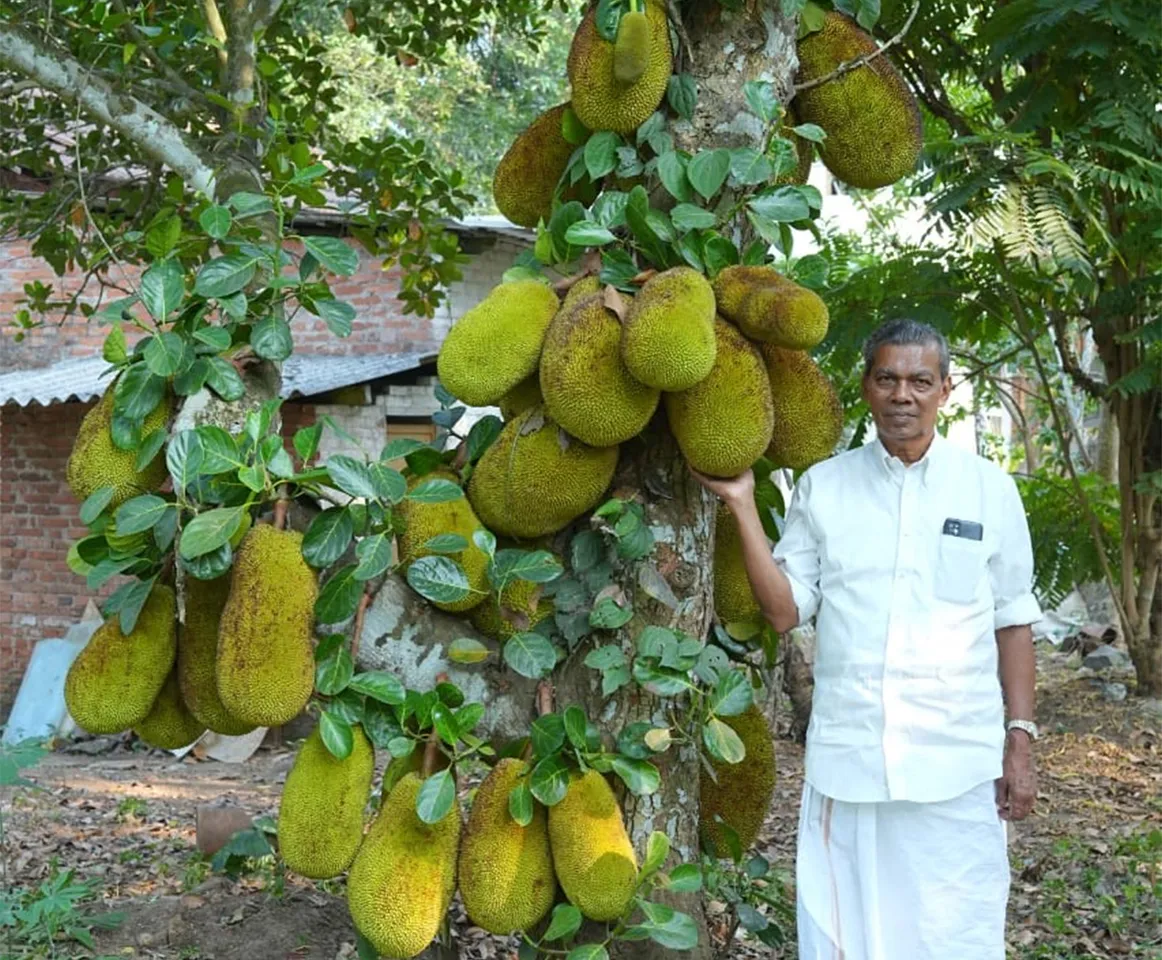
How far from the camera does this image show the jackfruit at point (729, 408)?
6.06 feet

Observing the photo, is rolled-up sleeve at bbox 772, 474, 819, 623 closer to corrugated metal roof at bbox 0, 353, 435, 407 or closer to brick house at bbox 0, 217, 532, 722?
corrugated metal roof at bbox 0, 353, 435, 407

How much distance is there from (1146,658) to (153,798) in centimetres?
387

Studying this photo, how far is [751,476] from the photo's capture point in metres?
1.99

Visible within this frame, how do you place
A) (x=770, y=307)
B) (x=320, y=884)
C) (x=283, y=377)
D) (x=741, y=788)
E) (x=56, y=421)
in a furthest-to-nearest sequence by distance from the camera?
(x=56, y=421), (x=283, y=377), (x=320, y=884), (x=741, y=788), (x=770, y=307)

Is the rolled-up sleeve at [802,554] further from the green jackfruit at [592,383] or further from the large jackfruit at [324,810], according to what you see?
the large jackfruit at [324,810]

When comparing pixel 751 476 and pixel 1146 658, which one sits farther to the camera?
pixel 1146 658

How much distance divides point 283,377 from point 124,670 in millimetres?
5572

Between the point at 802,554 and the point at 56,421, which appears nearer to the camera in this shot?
the point at 802,554

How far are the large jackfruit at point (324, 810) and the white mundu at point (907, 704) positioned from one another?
0.71 metres

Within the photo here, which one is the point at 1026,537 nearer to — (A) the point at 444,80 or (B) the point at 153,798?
(B) the point at 153,798

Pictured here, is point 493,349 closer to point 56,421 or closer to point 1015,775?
point 1015,775

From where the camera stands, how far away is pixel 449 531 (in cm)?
202

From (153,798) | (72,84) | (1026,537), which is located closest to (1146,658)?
(1026,537)

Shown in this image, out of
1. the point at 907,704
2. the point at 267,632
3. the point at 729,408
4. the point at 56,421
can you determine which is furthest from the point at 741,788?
the point at 56,421
